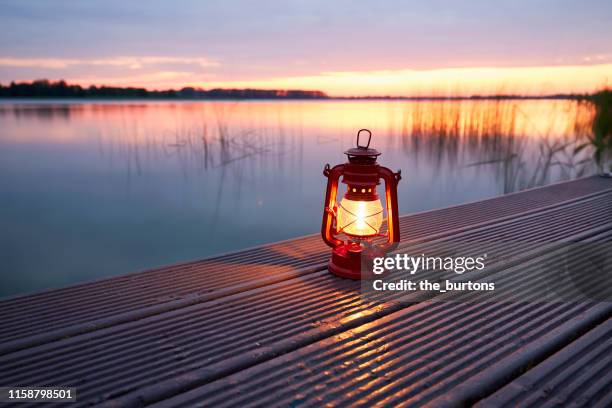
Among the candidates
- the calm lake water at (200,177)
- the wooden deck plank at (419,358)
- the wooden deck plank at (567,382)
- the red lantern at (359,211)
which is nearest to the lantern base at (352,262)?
the red lantern at (359,211)

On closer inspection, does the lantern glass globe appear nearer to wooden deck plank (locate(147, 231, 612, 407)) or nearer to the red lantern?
the red lantern

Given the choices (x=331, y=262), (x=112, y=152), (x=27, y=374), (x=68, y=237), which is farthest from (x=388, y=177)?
(x=112, y=152)

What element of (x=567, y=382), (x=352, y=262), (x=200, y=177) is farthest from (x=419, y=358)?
(x=200, y=177)

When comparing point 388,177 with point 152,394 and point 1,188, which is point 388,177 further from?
point 1,188

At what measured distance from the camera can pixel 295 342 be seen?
116 centimetres

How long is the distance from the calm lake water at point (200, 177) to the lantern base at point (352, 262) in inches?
73.9

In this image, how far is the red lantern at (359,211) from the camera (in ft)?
5.24

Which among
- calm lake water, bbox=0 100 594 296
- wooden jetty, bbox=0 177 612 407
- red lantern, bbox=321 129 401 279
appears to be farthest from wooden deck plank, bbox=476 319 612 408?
calm lake water, bbox=0 100 594 296

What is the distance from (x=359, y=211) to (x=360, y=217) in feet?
0.08

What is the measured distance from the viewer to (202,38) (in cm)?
1456

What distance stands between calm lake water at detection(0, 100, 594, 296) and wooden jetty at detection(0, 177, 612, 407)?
68.6 inches

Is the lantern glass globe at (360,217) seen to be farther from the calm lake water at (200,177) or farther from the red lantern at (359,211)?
the calm lake water at (200,177)

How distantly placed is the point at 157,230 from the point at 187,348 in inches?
117

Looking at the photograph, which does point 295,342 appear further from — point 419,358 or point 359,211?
point 359,211
